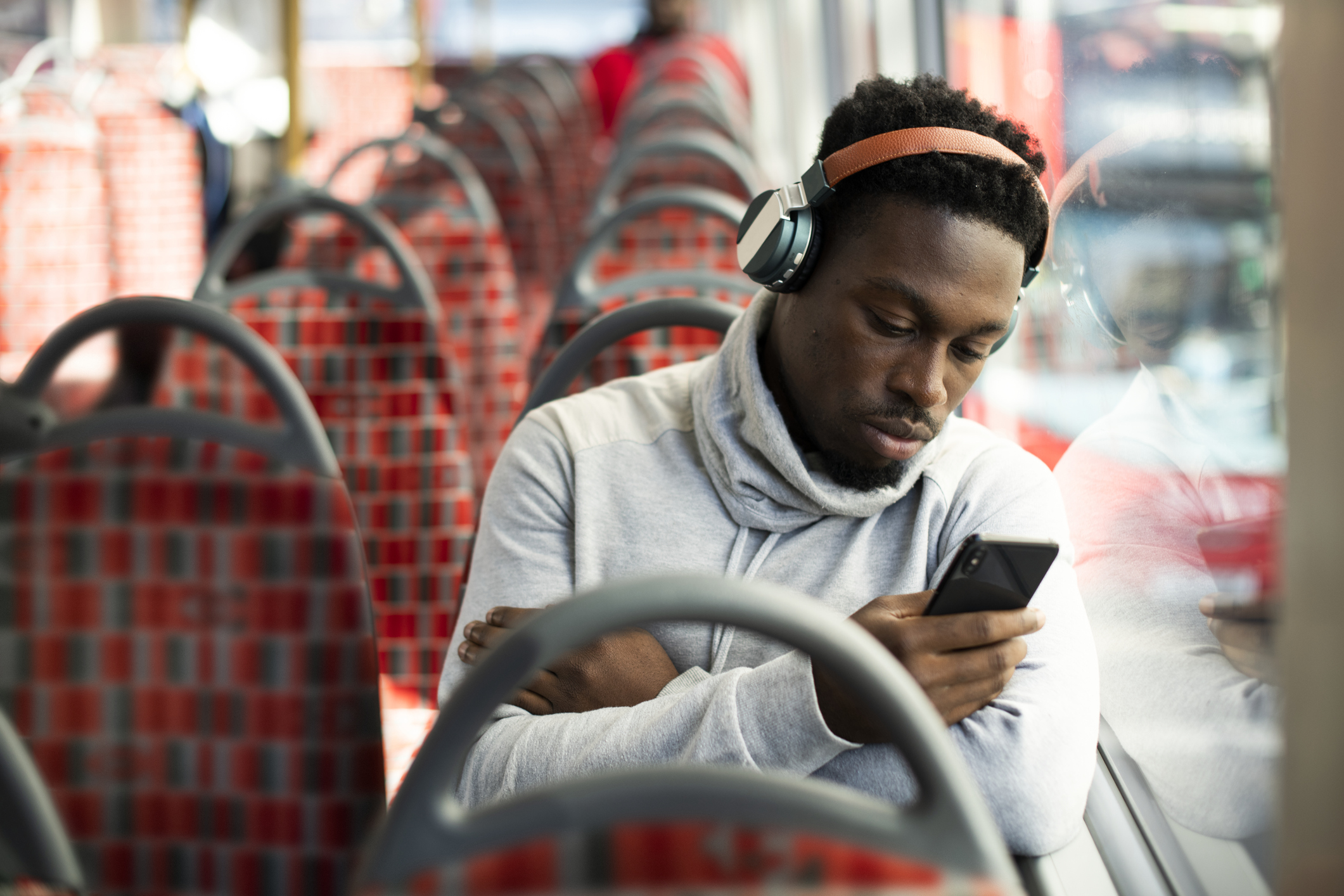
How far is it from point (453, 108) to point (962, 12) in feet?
6.48

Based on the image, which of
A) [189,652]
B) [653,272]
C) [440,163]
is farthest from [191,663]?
[440,163]

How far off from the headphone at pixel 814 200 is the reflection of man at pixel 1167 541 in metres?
0.19

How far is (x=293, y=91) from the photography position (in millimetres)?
3049

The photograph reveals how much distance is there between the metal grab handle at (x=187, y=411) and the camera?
94 cm

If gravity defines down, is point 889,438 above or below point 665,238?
below

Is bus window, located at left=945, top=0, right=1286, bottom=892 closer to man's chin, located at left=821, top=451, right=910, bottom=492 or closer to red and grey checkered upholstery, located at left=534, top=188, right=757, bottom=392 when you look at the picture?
man's chin, located at left=821, top=451, right=910, bottom=492

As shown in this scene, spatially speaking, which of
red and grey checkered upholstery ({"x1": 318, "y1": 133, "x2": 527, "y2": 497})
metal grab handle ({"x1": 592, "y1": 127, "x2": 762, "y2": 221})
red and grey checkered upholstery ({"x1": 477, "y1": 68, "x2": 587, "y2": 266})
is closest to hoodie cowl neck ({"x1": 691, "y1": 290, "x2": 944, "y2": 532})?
red and grey checkered upholstery ({"x1": 318, "y1": 133, "x2": 527, "y2": 497})

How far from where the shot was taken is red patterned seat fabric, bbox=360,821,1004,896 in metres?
0.45

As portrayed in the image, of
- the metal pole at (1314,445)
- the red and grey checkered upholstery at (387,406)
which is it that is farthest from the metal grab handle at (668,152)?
the metal pole at (1314,445)

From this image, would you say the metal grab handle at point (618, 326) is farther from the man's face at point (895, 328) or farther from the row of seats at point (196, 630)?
the man's face at point (895, 328)

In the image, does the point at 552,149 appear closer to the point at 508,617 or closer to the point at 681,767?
the point at 508,617

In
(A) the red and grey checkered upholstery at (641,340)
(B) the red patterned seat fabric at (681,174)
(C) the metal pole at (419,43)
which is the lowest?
(A) the red and grey checkered upholstery at (641,340)

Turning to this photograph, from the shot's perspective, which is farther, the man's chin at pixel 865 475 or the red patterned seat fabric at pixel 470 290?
the red patterned seat fabric at pixel 470 290

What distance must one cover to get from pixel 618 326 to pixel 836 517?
1.22 feet
